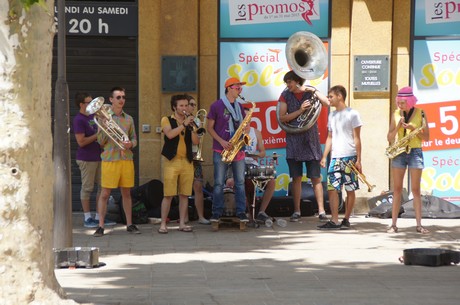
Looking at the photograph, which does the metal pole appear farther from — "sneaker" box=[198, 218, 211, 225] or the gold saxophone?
the gold saxophone

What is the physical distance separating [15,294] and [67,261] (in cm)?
304

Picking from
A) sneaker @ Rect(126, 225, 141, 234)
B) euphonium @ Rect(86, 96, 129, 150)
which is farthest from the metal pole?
sneaker @ Rect(126, 225, 141, 234)

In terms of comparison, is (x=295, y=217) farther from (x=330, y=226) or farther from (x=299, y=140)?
(x=299, y=140)

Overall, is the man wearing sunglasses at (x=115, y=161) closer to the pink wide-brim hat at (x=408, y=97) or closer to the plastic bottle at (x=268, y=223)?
the plastic bottle at (x=268, y=223)

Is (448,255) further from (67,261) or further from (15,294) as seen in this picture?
(15,294)

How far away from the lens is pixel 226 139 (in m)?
12.8

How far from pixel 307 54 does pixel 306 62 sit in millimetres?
111

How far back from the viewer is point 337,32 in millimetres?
14766

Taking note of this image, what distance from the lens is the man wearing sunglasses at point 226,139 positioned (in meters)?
12.7

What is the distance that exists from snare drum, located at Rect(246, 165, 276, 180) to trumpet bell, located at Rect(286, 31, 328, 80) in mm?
1318

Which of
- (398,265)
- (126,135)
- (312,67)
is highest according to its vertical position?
(312,67)

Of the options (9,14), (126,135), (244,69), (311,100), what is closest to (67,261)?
(126,135)

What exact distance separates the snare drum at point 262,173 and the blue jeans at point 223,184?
203 millimetres

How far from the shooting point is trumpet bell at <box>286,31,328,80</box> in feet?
43.7
